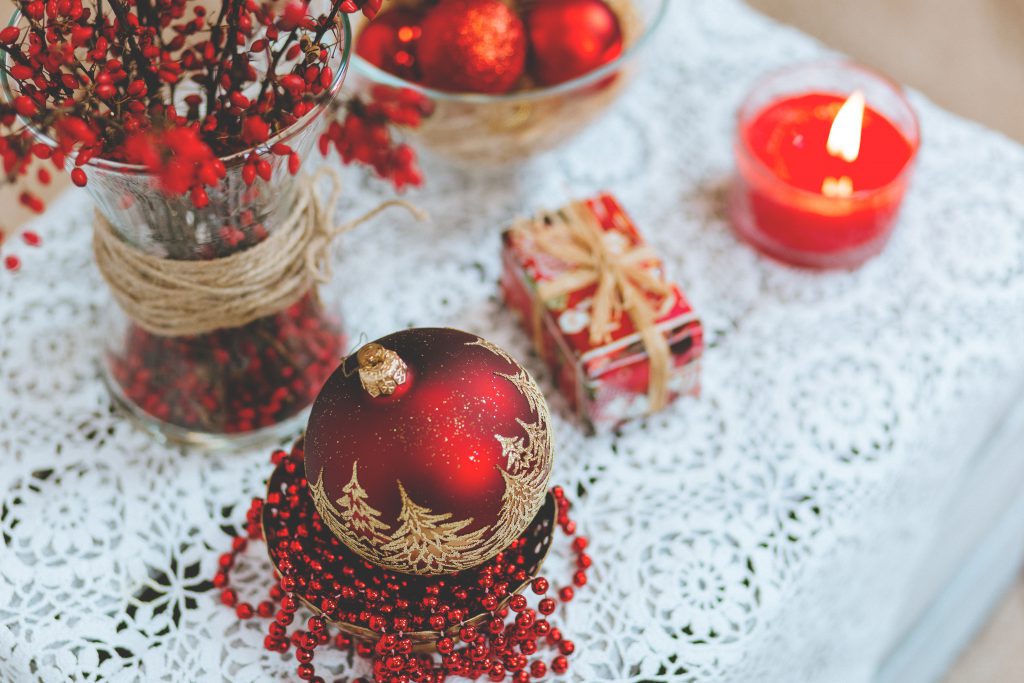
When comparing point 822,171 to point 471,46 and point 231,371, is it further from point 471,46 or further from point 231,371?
point 231,371

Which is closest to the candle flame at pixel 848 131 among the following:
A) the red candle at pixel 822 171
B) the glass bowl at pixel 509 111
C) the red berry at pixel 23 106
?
the red candle at pixel 822 171

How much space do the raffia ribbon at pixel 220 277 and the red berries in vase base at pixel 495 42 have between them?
0.46 ft

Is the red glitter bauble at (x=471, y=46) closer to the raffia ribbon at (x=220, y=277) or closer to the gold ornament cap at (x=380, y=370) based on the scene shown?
the raffia ribbon at (x=220, y=277)

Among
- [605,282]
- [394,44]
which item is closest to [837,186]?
[605,282]


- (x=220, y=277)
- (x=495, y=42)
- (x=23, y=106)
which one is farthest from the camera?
(x=495, y=42)

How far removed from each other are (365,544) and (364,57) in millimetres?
375

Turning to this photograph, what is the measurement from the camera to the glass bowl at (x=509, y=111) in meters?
0.68

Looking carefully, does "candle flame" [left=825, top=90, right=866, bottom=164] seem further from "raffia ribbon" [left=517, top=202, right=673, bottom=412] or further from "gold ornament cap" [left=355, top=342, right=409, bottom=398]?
"gold ornament cap" [left=355, top=342, right=409, bottom=398]

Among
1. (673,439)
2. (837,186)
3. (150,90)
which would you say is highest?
(150,90)

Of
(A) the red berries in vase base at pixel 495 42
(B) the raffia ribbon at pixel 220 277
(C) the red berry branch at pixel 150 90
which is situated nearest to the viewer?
(C) the red berry branch at pixel 150 90

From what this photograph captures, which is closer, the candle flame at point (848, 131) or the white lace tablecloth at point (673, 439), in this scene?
the white lace tablecloth at point (673, 439)

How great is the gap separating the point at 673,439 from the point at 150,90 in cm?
40

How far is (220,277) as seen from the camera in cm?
57

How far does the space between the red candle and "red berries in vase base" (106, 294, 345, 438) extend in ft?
1.12
